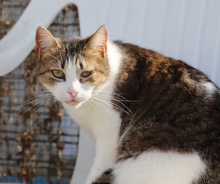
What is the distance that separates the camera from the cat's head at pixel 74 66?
2213 mm

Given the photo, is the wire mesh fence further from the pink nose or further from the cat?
the pink nose

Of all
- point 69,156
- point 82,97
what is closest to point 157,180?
point 82,97

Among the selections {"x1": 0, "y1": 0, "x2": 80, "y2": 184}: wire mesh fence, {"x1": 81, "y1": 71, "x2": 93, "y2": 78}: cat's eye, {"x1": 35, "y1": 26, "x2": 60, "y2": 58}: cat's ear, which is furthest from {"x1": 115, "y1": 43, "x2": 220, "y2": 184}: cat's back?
{"x1": 0, "y1": 0, "x2": 80, "y2": 184}: wire mesh fence

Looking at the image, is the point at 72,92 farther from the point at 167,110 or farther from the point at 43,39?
the point at 167,110

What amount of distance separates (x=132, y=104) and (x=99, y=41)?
0.27 m

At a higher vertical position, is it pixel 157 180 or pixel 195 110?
pixel 195 110

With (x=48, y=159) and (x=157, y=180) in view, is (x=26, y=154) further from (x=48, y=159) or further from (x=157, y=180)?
(x=157, y=180)

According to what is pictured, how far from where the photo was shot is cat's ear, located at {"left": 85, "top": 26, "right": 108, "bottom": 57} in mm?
2217

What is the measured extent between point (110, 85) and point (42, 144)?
1374 mm

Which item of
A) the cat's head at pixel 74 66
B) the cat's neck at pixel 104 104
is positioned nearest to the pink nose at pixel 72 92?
the cat's head at pixel 74 66

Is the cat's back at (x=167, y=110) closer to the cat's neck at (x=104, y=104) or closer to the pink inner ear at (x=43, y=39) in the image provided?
the cat's neck at (x=104, y=104)

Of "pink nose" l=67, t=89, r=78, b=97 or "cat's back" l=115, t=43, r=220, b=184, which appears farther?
"pink nose" l=67, t=89, r=78, b=97

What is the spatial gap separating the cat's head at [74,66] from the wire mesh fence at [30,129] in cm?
109

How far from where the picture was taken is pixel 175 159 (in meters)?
2.02
